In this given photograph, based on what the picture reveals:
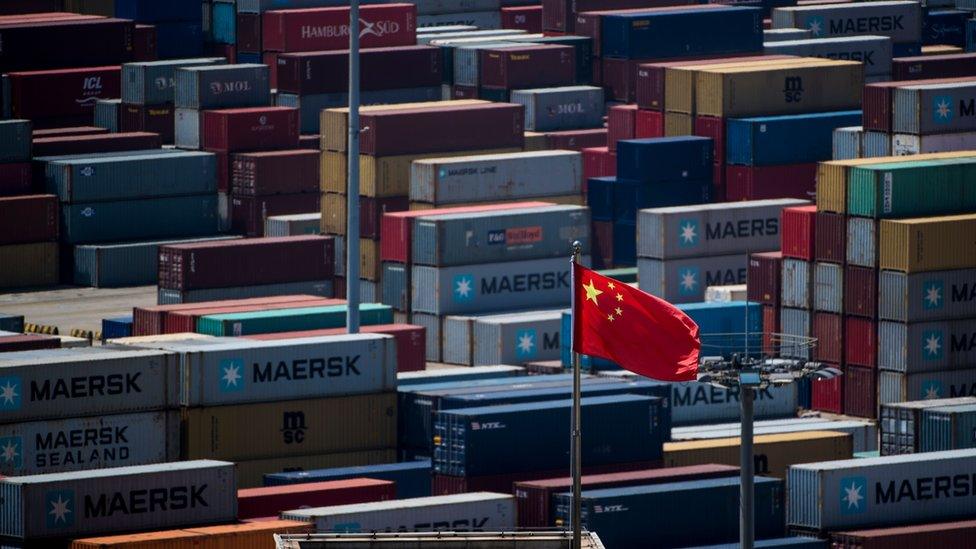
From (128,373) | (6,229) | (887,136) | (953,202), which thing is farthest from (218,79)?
(128,373)

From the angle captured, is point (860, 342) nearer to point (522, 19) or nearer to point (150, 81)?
point (150, 81)

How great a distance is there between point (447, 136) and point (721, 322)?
26450 mm

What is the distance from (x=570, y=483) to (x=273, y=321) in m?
20.5

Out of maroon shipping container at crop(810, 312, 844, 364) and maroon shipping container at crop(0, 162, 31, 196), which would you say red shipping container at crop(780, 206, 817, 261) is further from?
maroon shipping container at crop(0, 162, 31, 196)

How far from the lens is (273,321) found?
8131 cm

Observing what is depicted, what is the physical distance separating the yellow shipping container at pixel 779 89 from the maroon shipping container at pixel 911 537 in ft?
145

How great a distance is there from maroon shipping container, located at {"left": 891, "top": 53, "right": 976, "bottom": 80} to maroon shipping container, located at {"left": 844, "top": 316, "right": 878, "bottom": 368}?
4272cm

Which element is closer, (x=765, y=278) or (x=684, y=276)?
(x=765, y=278)

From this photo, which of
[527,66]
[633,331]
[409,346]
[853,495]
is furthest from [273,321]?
[527,66]

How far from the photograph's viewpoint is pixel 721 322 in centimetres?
8419

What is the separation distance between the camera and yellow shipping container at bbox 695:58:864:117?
10638 cm

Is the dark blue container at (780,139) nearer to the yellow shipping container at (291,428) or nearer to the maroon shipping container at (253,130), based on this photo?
the maroon shipping container at (253,130)

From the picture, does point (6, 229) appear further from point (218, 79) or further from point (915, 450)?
point (915, 450)

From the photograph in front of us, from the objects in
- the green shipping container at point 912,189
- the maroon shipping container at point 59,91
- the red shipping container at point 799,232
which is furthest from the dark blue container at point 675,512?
the maroon shipping container at point 59,91
